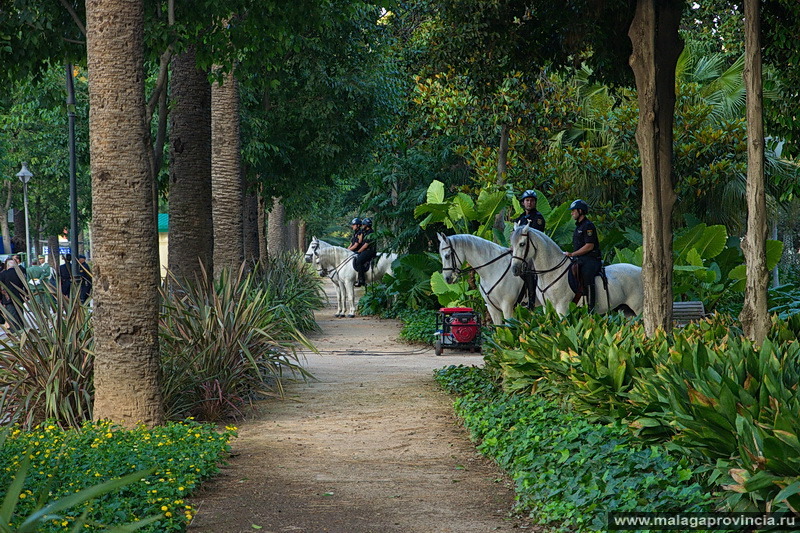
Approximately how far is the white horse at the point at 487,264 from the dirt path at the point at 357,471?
7.13 ft

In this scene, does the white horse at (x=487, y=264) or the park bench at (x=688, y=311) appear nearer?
the park bench at (x=688, y=311)

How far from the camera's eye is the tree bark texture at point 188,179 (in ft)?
43.7

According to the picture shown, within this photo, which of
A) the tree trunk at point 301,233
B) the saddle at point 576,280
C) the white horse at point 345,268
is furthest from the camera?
the tree trunk at point 301,233

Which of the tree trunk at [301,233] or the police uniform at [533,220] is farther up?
the tree trunk at [301,233]

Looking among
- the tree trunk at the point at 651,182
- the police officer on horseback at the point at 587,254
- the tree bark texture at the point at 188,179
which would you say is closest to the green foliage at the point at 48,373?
the tree bark texture at the point at 188,179

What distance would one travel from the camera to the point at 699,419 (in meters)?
5.64

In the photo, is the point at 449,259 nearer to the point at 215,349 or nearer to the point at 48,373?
the point at 215,349

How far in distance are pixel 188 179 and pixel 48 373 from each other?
4.61m

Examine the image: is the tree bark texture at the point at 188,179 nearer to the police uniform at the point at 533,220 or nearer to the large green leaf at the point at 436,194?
the police uniform at the point at 533,220

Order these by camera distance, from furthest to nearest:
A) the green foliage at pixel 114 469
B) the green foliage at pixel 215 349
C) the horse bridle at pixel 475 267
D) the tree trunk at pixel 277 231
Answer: the tree trunk at pixel 277 231
the horse bridle at pixel 475 267
the green foliage at pixel 215 349
the green foliage at pixel 114 469

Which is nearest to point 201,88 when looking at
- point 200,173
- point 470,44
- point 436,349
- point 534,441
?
point 200,173

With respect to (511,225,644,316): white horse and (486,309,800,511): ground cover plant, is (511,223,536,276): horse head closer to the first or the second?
(511,225,644,316): white horse

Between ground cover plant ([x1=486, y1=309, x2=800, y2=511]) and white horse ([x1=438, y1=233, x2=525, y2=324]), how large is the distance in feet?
15.7

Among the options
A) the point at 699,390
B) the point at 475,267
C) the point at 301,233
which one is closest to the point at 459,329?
the point at 475,267
